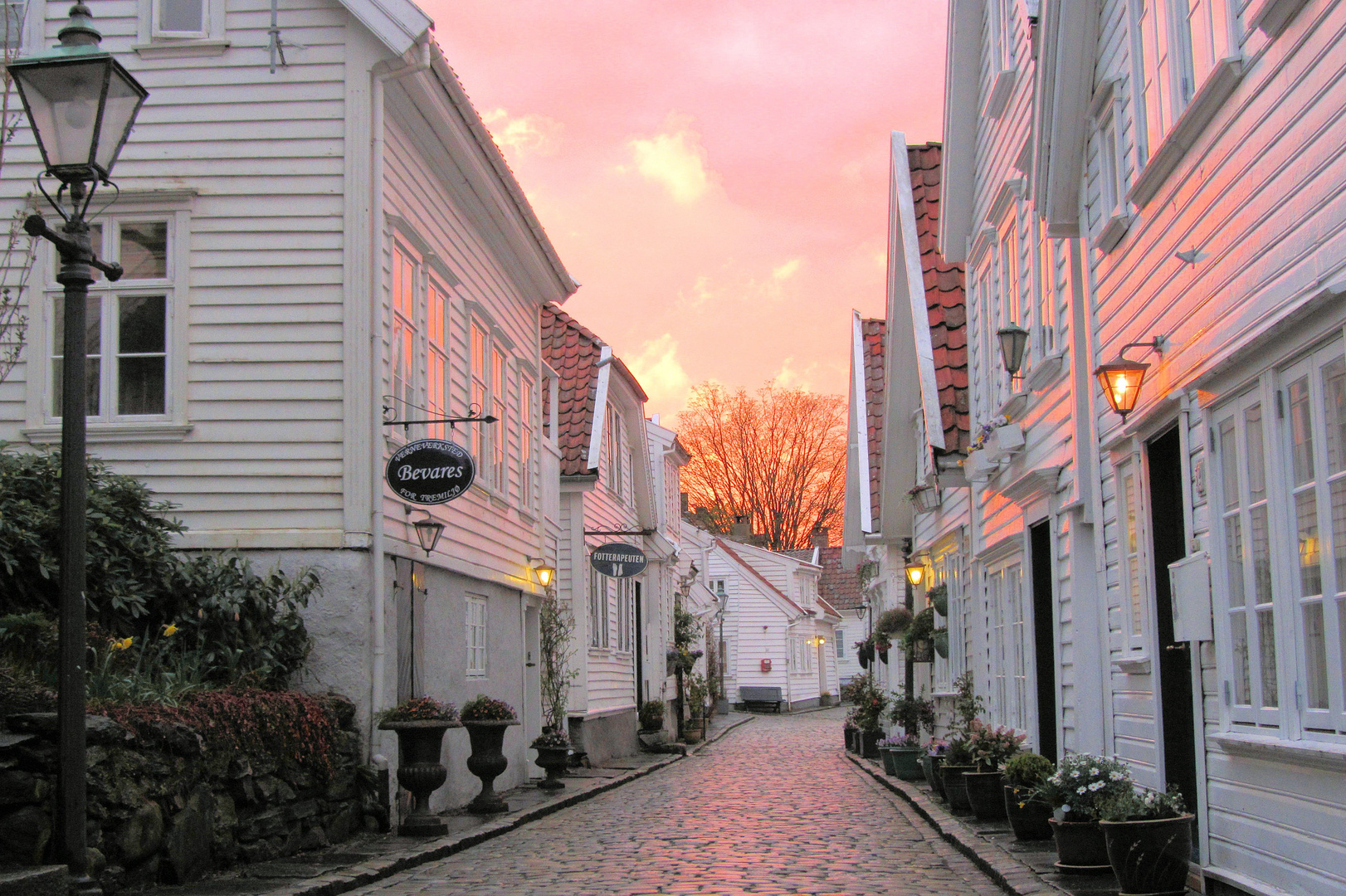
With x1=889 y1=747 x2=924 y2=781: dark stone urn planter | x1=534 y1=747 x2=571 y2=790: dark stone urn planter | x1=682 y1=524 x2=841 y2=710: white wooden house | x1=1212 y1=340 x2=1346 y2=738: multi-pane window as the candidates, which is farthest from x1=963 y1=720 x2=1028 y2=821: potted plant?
x1=682 y1=524 x2=841 y2=710: white wooden house

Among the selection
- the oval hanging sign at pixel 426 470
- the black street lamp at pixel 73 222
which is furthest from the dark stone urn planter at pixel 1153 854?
the oval hanging sign at pixel 426 470

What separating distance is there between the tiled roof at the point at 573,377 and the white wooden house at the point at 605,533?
19 mm

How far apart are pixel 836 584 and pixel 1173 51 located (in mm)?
59428

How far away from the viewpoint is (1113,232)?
8.91 m

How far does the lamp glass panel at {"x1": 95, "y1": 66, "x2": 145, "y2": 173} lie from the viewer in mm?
6316

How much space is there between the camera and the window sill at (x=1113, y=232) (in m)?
8.66

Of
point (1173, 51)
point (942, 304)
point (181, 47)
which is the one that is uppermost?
point (181, 47)

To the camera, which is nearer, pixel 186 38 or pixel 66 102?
pixel 66 102

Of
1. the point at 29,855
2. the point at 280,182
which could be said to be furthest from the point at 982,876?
the point at 280,182

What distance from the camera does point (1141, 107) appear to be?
27.1 ft

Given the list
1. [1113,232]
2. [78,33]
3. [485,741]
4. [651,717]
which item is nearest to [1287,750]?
[1113,232]

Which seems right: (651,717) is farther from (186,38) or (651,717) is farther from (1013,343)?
(186,38)

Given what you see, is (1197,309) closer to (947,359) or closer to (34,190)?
(947,359)

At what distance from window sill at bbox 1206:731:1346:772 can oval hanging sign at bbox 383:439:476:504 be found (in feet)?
21.0
